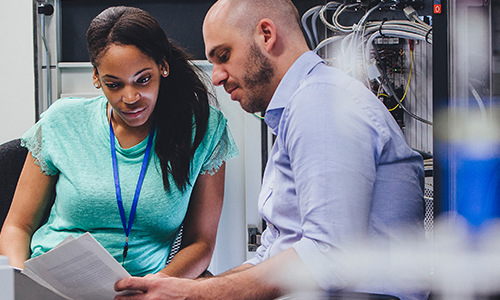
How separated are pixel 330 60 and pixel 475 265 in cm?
98

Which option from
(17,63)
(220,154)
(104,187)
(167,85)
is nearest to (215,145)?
(220,154)

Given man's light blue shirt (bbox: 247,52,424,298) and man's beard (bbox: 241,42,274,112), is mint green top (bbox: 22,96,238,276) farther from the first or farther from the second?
man's light blue shirt (bbox: 247,52,424,298)

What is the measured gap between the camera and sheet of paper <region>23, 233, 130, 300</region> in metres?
0.70

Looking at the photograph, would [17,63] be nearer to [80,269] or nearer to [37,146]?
[37,146]

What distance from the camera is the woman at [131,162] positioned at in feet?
3.76

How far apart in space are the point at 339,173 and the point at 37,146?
0.98m

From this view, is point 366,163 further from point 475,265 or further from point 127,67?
point 127,67

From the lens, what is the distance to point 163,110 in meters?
1.27

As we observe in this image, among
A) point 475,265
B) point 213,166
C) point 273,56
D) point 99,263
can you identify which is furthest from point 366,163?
point 213,166

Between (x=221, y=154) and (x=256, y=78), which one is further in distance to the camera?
(x=221, y=154)

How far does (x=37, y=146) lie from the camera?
122 cm

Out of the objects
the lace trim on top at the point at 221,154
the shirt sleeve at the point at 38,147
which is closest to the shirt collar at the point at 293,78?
the lace trim on top at the point at 221,154

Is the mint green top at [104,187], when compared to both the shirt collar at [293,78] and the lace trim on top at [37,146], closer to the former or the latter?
the lace trim on top at [37,146]

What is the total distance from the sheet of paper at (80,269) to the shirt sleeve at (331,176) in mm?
355
